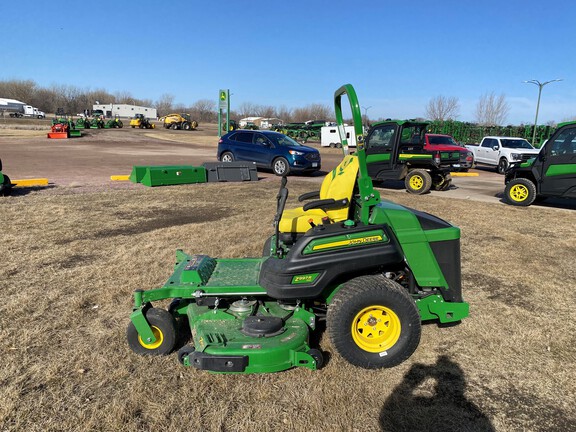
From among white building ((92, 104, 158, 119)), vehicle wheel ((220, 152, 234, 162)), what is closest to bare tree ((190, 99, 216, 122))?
white building ((92, 104, 158, 119))

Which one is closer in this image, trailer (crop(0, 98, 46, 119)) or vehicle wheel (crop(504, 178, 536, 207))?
vehicle wheel (crop(504, 178, 536, 207))

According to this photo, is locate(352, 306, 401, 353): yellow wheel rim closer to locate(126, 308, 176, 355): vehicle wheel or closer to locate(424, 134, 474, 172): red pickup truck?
locate(126, 308, 176, 355): vehicle wheel

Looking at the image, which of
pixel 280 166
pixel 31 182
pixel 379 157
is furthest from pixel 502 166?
pixel 31 182

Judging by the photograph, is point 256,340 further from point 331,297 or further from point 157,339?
point 157,339

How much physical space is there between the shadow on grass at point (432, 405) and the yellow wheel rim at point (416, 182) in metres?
9.50

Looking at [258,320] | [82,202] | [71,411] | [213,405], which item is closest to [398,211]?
[258,320]

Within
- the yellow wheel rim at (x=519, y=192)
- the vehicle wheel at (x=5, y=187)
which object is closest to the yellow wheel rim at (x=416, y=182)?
the yellow wheel rim at (x=519, y=192)

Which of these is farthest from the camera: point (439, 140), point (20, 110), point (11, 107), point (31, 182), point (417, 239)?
point (11, 107)

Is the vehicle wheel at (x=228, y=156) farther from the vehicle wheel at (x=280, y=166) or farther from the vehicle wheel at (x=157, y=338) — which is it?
the vehicle wheel at (x=157, y=338)

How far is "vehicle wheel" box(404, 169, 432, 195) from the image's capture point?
471 inches

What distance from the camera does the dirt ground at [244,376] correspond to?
8.63ft

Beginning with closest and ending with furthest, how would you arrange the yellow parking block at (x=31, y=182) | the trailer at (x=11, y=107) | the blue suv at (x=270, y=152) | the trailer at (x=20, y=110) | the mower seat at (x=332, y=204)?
the mower seat at (x=332, y=204)
the yellow parking block at (x=31, y=182)
the blue suv at (x=270, y=152)
the trailer at (x=20, y=110)
the trailer at (x=11, y=107)

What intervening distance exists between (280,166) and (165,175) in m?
4.79

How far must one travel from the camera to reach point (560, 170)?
30.0 ft
